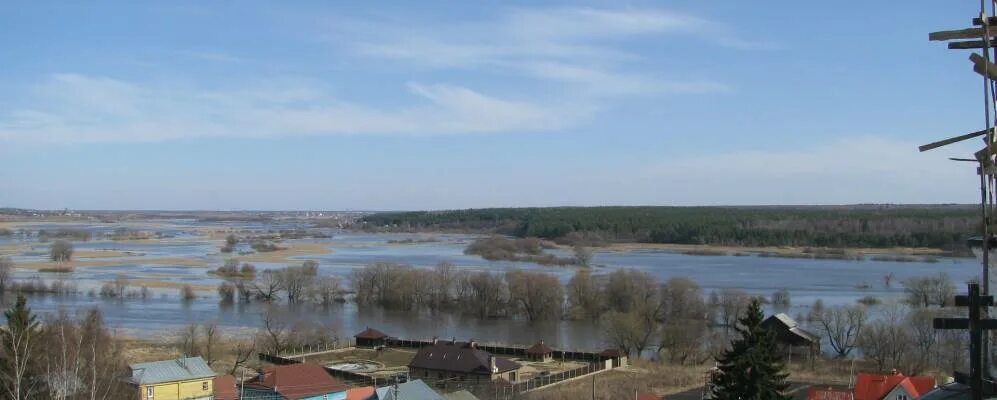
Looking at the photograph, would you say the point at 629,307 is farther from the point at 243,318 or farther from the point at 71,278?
the point at 71,278

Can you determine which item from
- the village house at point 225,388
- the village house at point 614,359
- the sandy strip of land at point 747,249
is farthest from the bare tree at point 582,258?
the village house at point 225,388

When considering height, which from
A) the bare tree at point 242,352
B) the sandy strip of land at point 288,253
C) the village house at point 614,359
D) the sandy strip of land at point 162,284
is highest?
the sandy strip of land at point 288,253

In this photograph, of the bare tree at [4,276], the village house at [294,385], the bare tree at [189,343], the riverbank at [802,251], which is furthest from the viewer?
the riverbank at [802,251]

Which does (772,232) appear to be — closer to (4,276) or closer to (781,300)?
(781,300)

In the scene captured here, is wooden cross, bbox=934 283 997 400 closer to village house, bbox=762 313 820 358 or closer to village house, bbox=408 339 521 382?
village house, bbox=408 339 521 382

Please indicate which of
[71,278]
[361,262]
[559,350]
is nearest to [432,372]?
[559,350]

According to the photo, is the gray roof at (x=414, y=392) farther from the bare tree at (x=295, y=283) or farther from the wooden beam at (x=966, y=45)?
the bare tree at (x=295, y=283)
